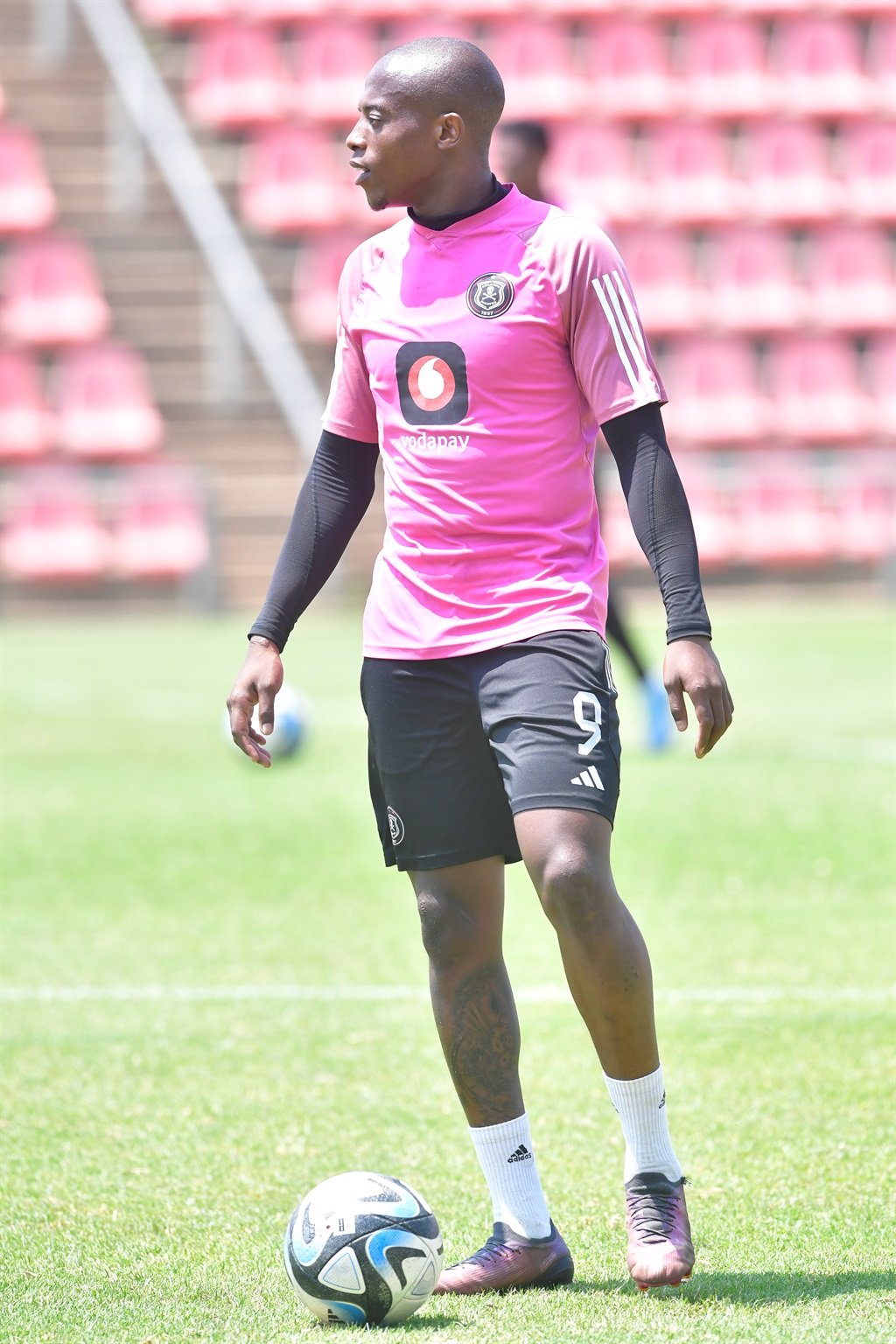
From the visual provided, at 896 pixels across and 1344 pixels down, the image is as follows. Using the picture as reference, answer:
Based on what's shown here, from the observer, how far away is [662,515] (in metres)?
3.37

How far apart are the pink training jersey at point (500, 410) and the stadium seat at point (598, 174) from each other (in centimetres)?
1905

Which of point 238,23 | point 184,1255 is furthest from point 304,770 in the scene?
point 238,23

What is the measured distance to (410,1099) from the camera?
4723 mm

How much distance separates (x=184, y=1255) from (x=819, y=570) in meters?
18.1

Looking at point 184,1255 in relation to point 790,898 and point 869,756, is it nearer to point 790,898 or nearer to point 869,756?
point 790,898

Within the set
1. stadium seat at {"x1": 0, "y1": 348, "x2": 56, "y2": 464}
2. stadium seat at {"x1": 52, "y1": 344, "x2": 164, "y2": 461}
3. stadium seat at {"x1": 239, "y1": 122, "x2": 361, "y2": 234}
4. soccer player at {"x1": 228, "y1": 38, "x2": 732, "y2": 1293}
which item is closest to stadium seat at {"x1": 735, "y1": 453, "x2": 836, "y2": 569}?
stadium seat at {"x1": 239, "y1": 122, "x2": 361, "y2": 234}

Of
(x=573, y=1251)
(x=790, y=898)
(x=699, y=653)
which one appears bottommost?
(x=790, y=898)

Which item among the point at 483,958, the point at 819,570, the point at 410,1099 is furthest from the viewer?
the point at 819,570

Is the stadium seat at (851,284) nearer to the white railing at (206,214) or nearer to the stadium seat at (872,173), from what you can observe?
the stadium seat at (872,173)

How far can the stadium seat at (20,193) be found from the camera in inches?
837

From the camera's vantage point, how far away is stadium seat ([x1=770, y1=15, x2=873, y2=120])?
2281 centimetres

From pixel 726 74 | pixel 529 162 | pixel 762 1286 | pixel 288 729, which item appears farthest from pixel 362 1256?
pixel 726 74

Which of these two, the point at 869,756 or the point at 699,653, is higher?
the point at 699,653

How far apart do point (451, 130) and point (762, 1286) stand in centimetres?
208
